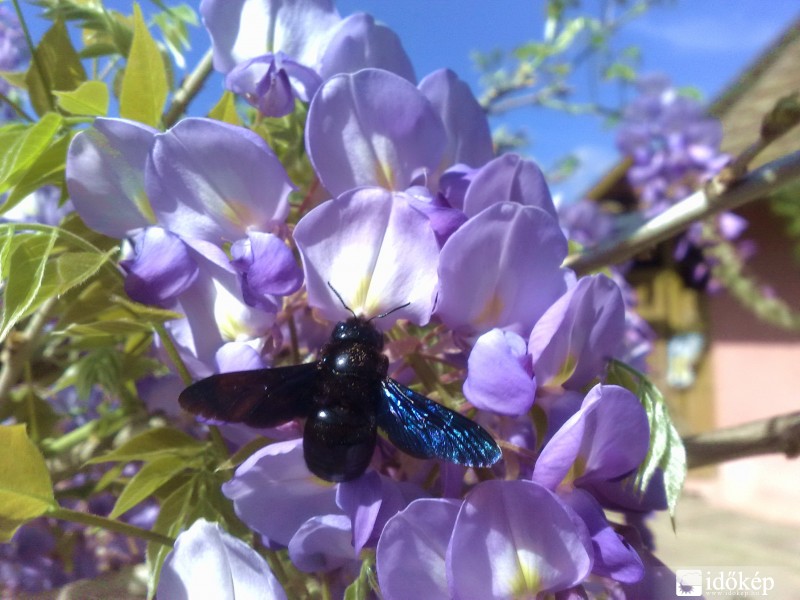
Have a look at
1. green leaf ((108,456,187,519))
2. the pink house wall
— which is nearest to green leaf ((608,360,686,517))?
green leaf ((108,456,187,519))

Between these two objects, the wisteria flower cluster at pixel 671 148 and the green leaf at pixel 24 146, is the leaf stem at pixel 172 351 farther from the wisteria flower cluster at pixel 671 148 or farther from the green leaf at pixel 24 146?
the wisteria flower cluster at pixel 671 148

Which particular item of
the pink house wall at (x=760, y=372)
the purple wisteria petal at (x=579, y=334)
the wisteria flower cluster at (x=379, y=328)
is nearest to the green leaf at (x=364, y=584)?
the wisteria flower cluster at (x=379, y=328)

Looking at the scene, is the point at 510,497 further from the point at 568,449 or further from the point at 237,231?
the point at 237,231

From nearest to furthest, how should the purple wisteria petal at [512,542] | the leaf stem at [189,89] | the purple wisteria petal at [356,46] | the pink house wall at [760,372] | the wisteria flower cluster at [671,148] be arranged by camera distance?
the purple wisteria petal at [512,542] → the purple wisteria petal at [356,46] → the leaf stem at [189,89] → the wisteria flower cluster at [671,148] → the pink house wall at [760,372]

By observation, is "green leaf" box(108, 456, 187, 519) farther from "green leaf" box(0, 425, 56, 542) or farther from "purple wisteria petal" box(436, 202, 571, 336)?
"purple wisteria petal" box(436, 202, 571, 336)

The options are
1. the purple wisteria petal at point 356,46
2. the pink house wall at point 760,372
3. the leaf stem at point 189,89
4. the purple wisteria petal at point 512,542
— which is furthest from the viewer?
the pink house wall at point 760,372

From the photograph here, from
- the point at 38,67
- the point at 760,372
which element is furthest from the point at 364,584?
the point at 760,372
